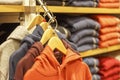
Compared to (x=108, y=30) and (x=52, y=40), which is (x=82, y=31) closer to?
(x=108, y=30)

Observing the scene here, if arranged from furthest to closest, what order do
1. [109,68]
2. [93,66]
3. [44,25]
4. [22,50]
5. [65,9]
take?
1. [109,68]
2. [93,66]
3. [65,9]
4. [44,25]
5. [22,50]

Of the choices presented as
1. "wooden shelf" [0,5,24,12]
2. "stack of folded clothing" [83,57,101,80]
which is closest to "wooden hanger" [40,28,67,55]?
"wooden shelf" [0,5,24,12]

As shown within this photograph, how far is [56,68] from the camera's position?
89 centimetres

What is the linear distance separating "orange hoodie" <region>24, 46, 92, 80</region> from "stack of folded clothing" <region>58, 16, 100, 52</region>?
0.47 metres

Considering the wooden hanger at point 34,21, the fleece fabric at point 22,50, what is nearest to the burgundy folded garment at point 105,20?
the wooden hanger at point 34,21

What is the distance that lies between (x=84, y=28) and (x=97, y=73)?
38 cm

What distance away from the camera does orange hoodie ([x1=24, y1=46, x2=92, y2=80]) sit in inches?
31.8

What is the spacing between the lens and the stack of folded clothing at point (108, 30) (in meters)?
1.63

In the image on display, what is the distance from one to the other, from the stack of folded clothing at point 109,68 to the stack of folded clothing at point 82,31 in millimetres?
196

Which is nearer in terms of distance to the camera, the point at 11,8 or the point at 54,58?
the point at 54,58

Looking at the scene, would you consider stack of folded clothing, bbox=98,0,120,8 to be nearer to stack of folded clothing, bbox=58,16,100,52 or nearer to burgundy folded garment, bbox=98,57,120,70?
stack of folded clothing, bbox=58,16,100,52

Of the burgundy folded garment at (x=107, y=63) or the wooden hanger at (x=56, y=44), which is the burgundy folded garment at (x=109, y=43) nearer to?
the burgundy folded garment at (x=107, y=63)

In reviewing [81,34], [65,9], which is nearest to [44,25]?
[65,9]

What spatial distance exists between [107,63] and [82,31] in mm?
378
